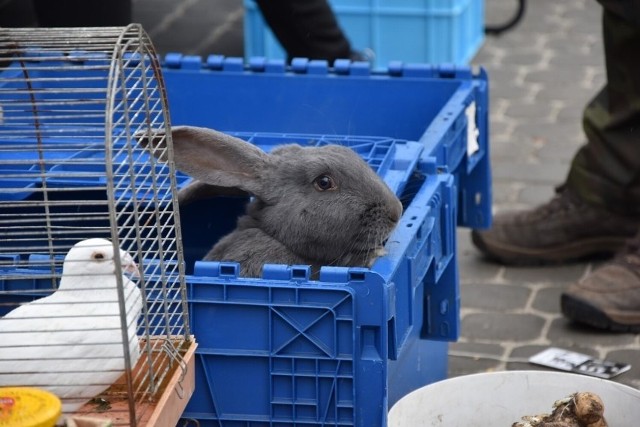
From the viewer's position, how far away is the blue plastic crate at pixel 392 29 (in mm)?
6223

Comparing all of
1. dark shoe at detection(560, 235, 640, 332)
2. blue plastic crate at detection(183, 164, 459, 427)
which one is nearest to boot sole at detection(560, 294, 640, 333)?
dark shoe at detection(560, 235, 640, 332)

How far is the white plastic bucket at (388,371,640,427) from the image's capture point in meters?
2.85

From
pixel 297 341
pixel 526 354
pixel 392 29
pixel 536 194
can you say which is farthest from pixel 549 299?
pixel 392 29

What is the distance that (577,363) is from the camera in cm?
381

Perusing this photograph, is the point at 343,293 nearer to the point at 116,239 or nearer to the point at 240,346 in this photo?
the point at 240,346

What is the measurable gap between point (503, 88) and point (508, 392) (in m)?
4.14

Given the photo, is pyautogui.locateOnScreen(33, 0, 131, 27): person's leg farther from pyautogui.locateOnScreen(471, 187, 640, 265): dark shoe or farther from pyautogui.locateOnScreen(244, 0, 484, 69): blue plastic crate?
pyautogui.locateOnScreen(471, 187, 640, 265): dark shoe

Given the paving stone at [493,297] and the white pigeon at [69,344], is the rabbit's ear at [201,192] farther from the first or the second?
the paving stone at [493,297]

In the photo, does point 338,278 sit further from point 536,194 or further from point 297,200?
point 536,194

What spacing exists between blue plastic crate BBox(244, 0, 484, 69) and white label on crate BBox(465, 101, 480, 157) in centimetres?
241

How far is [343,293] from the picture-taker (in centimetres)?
240

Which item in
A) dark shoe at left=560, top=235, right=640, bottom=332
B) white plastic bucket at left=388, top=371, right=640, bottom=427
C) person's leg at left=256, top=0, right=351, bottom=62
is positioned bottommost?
dark shoe at left=560, top=235, right=640, bottom=332

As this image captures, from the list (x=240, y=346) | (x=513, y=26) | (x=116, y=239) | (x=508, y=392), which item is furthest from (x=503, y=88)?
(x=116, y=239)

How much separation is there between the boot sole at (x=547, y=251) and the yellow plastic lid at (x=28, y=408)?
288 centimetres
